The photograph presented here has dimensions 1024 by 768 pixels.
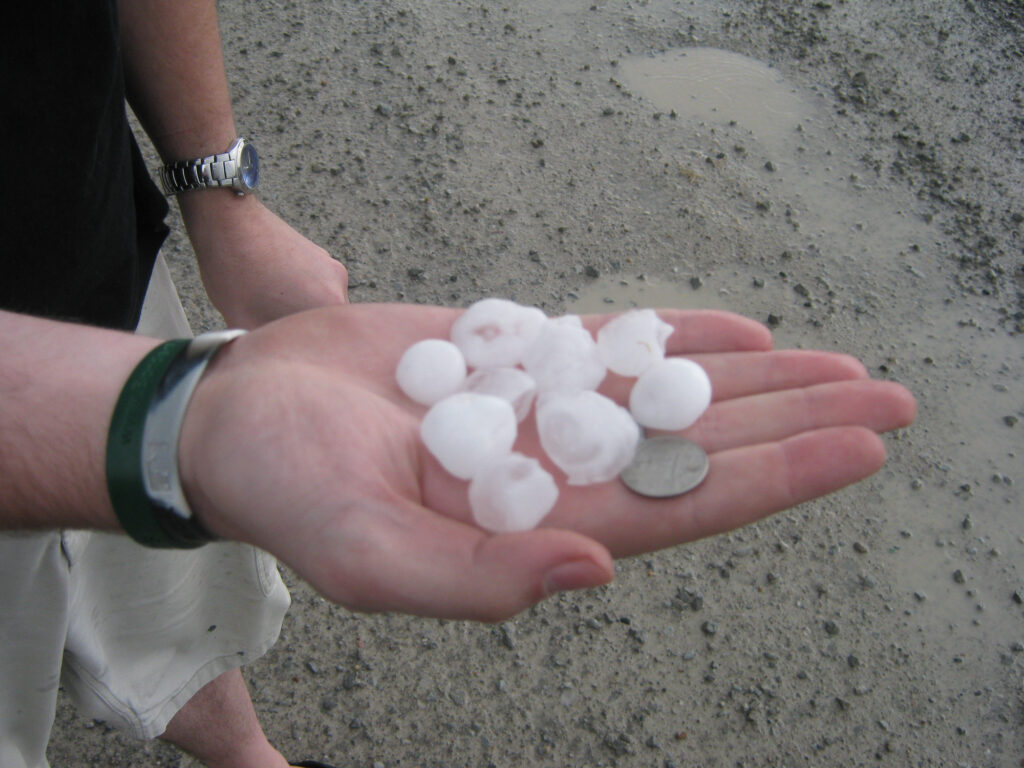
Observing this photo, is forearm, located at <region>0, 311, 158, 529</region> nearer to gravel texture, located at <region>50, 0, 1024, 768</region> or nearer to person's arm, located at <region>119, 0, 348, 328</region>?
person's arm, located at <region>119, 0, 348, 328</region>

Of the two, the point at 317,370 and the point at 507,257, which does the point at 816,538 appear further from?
the point at 317,370

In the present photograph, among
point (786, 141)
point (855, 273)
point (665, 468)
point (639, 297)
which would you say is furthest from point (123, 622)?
point (786, 141)

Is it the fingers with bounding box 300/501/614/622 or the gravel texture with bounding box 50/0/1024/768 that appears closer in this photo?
the fingers with bounding box 300/501/614/622

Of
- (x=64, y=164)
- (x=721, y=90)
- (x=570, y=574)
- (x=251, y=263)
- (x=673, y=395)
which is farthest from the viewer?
(x=721, y=90)

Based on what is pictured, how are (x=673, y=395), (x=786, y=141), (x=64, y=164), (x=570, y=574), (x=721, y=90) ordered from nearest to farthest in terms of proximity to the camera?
(x=570, y=574), (x=64, y=164), (x=673, y=395), (x=786, y=141), (x=721, y=90)

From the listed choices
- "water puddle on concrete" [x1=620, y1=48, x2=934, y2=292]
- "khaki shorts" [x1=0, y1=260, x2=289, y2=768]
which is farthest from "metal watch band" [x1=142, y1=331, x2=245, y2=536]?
"water puddle on concrete" [x1=620, y1=48, x2=934, y2=292]

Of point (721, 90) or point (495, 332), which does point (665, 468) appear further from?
point (721, 90)

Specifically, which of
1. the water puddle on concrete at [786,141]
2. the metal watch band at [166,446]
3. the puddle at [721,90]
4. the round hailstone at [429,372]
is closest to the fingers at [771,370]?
the round hailstone at [429,372]

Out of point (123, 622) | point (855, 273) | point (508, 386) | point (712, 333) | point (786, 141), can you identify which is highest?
point (712, 333)

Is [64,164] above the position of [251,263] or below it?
above
